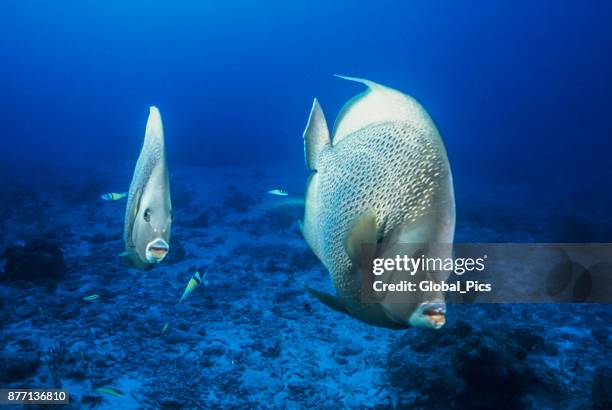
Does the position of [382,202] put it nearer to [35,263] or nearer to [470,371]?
[470,371]

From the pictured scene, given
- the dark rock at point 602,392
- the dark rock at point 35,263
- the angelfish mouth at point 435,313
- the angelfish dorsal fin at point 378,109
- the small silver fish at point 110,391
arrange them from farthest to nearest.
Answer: the dark rock at point 35,263, the small silver fish at point 110,391, the dark rock at point 602,392, the angelfish dorsal fin at point 378,109, the angelfish mouth at point 435,313

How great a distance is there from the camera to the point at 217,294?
738cm

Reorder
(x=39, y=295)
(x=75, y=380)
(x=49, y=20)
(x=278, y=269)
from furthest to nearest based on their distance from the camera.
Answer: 1. (x=49, y=20)
2. (x=278, y=269)
3. (x=39, y=295)
4. (x=75, y=380)

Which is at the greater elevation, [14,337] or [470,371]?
[470,371]

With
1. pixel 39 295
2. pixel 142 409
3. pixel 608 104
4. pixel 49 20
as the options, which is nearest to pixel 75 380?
pixel 142 409

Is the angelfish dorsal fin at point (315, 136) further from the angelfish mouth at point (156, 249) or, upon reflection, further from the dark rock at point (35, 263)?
the dark rock at point (35, 263)

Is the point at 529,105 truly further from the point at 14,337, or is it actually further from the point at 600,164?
the point at 14,337

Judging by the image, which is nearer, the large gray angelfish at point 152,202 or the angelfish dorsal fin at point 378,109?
the angelfish dorsal fin at point 378,109

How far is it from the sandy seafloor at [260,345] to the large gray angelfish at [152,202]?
467 mm

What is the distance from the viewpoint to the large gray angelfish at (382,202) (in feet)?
2.82

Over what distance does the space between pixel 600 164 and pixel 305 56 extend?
108438mm

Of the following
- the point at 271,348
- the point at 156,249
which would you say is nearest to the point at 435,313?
the point at 156,249

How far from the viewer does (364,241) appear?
91 cm

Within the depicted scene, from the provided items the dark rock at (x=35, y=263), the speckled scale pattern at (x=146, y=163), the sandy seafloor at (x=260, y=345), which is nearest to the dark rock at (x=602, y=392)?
the sandy seafloor at (x=260, y=345)
